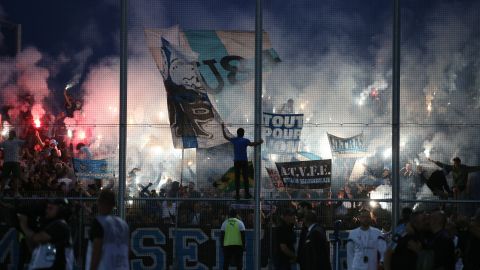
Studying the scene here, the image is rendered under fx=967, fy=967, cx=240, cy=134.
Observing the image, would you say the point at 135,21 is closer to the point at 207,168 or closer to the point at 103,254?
the point at 207,168

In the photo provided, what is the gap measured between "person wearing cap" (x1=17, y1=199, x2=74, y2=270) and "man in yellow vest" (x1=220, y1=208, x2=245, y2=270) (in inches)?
311

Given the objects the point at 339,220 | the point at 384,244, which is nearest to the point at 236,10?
the point at 339,220

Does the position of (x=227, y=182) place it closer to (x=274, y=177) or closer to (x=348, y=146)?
(x=274, y=177)

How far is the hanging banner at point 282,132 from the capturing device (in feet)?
61.9

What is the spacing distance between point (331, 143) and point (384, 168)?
3.73ft

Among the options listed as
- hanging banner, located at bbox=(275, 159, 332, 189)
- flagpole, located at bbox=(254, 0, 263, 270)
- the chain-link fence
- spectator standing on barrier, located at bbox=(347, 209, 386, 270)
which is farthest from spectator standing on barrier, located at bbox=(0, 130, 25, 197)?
spectator standing on barrier, located at bbox=(347, 209, 386, 270)

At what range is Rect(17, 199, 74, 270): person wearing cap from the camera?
1062cm

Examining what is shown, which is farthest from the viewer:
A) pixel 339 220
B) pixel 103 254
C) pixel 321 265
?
pixel 339 220

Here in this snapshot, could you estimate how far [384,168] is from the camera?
61.6ft

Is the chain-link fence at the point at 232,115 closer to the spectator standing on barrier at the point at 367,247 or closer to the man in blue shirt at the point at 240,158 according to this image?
the man in blue shirt at the point at 240,158

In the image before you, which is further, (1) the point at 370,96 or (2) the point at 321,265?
(1) the point at 370,96

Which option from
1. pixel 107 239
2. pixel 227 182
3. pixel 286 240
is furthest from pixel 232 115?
pixel 107 239

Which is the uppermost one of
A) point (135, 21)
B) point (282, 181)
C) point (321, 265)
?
point (135, 21)

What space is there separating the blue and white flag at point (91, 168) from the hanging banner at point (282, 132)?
10.7ft
